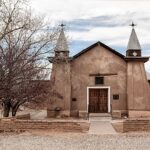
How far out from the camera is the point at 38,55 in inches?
1035

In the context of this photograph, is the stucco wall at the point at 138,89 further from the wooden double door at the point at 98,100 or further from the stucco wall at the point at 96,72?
the wooden double door at the point at 98,100

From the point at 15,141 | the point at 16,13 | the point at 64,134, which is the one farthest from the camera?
the point at 16,13

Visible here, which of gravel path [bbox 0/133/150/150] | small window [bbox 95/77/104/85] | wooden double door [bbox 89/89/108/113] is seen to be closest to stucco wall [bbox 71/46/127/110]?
small window [bbox 95/77/104/85]

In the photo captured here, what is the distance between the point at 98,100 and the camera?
37281 mm

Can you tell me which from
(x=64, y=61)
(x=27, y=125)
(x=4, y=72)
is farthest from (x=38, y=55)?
(x=64, y=61)

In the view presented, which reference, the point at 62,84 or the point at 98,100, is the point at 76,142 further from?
the point at 98,100

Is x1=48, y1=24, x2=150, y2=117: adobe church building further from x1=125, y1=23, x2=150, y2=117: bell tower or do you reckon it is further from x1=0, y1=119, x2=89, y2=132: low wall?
x1=0, y1=119, x2=89, y2=132: low wall

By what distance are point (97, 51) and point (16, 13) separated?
14621 millimetres

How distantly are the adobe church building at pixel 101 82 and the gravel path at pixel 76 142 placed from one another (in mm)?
17226

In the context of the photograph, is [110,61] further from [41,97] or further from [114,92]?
[41,97]

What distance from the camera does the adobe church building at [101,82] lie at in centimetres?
3644

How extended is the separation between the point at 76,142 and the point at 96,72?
21.0 metres

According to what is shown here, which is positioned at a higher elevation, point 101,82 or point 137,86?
point 101,82

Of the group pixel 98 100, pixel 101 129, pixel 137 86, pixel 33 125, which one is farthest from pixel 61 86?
pixel 33 125
